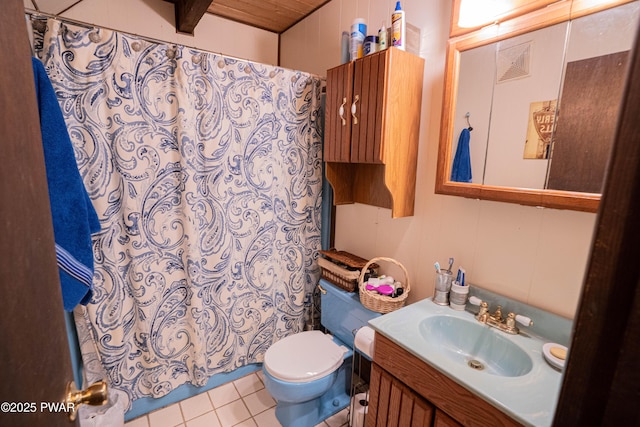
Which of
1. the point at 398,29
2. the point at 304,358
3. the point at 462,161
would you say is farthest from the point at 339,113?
the point at 304,358

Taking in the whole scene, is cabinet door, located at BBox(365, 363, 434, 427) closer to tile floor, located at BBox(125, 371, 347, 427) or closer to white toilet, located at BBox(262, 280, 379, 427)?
white toilet, located at BBox(262, 280, 379, 427)

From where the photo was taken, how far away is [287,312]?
212 cm

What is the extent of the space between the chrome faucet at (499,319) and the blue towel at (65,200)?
1.55 metres

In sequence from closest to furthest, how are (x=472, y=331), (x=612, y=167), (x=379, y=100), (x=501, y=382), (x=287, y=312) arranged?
(x=612, y=167)
(x=501, y=382)
(x=472, y=331)
(x=379, y=100)
(x=287, y=312)

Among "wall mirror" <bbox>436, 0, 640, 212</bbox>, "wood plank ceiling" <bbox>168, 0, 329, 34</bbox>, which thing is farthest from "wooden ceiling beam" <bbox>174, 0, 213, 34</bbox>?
"wall mirror" <bbox>436, 0, 640, 212</bbox>

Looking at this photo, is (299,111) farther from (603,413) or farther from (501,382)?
(603,413)

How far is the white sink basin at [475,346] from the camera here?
1092 mm

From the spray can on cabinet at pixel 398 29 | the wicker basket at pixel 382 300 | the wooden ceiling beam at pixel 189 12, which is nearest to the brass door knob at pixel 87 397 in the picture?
the wicker basket at pixel 382 300

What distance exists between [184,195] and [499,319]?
1.60 meters

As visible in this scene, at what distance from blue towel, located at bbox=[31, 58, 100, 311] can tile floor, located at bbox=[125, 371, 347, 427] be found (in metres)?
1.01

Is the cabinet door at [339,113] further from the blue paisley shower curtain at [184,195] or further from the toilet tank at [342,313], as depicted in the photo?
the toilet tank at [342,313]

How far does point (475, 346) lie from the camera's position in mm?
1212

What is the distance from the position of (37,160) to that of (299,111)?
1.58 metres

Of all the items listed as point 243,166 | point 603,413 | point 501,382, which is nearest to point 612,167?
point 603,413
